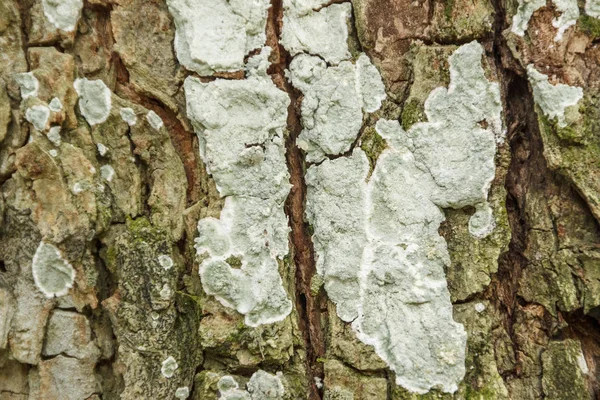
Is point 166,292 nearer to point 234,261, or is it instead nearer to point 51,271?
point 234,261

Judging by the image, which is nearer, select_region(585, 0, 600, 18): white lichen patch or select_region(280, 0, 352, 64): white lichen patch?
select_region(585, 0, 600, 18): white lichen patch

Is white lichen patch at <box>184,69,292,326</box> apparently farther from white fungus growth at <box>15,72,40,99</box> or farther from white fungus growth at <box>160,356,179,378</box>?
white fungus growth at <box>15,72,40,99</box>

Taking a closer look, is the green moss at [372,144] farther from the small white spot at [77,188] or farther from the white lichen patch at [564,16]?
the small white spot at [77,188]

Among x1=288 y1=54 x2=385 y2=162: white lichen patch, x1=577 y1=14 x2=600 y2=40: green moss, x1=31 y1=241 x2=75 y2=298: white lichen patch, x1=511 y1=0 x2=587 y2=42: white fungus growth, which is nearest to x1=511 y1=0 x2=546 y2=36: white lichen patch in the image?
x1=511 y1=0 x2=587 y2=42: white fungus growth

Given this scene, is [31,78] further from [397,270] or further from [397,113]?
[397,270]

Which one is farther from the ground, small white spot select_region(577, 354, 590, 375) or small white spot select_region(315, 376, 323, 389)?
small white spot select_region(577, 354, 590, 375)

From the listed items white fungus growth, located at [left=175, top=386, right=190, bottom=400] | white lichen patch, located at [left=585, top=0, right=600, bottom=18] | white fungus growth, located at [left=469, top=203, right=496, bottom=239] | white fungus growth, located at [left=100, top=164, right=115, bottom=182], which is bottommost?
white fungus growth, located at [left=175, top=386, right=190, bottom=400]

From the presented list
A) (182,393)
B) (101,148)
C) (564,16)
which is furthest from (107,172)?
(564,16)
